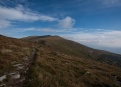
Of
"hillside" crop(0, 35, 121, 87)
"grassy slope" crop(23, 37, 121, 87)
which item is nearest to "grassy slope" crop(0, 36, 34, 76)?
"hillside" crop(0, 35, 121, 87)

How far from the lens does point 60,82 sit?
11062 mm

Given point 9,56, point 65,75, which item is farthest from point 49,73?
point 9,56

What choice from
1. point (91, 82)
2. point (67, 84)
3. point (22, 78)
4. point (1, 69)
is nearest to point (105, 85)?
point (91, 82)

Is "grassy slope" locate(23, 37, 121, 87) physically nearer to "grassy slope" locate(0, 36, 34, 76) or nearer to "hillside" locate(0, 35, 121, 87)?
"hillside" locate(0, 35, 121, 87)

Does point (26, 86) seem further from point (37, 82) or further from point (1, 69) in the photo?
point (1, 69)

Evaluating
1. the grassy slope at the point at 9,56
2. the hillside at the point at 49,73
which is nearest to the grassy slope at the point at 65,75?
the hillside at the point at 49,73

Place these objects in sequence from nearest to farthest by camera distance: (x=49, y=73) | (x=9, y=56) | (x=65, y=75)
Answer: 1. (x=49, y=73)
2. (x=65, y=75)
3. (x=9, y=56)

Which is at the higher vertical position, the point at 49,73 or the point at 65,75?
the point at 49,73

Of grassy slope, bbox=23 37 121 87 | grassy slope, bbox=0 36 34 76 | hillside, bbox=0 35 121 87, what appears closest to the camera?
hillside, bbox=0 35 121 87

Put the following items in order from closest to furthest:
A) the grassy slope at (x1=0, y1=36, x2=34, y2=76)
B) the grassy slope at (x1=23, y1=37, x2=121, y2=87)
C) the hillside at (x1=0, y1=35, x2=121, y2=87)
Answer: the hillside at (x1=0, y1=35, x2=121, y2=87) → the grassy slope at (x1=23, y1=37, x2=121, y2=87) → the grassy slope at (x1=0, y1=36, x2=34, y2=76)

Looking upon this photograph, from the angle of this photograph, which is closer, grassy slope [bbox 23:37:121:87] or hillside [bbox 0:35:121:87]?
hillside [bbox 0:35:121:87]

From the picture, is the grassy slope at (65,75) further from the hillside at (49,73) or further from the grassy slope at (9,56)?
the grassy slope at (9,56)

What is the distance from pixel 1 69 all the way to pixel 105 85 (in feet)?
36.6

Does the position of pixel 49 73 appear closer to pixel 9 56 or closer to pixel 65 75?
pixel 65 75
